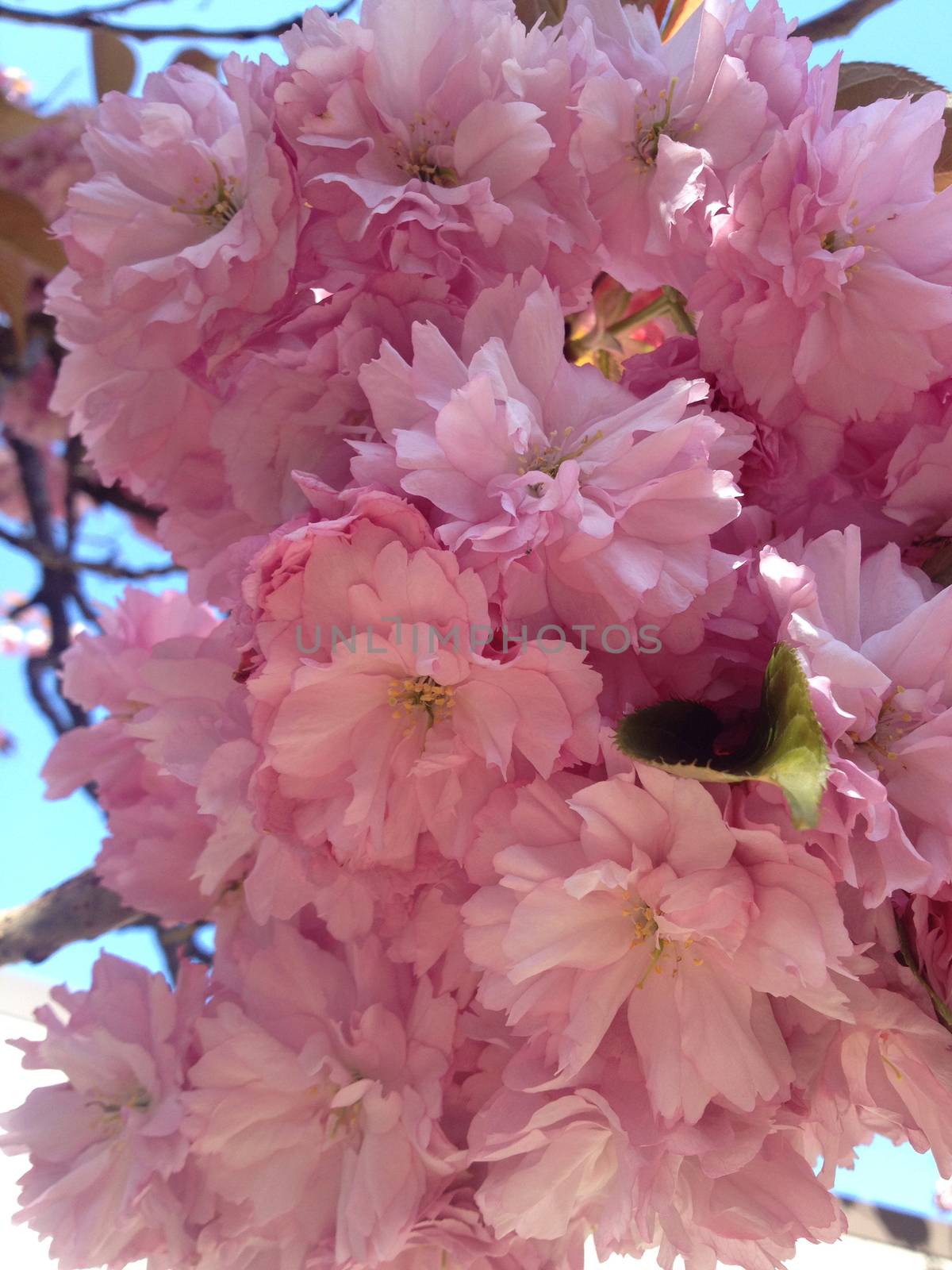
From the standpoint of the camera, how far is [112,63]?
2.15ft

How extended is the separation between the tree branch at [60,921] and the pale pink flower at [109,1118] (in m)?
0.15

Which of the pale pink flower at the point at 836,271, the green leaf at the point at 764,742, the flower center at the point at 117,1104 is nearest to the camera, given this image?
the green leaf at the point at 764,742

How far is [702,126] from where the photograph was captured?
37 centimetres

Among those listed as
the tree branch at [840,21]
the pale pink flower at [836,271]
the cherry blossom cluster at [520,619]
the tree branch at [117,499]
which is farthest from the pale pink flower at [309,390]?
the tree branch at [117,499]

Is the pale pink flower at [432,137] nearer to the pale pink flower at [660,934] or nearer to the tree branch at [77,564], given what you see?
the pale pink flower at [660,934]

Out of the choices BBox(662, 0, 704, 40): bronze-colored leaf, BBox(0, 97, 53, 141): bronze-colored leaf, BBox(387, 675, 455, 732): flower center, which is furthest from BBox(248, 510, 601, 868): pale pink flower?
BBox(0, 97, 53, 141): bronze-colored leaf

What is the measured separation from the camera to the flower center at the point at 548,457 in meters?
0.31

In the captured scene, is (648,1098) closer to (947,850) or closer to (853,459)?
(947,850)

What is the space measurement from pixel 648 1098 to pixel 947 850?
0.12 m

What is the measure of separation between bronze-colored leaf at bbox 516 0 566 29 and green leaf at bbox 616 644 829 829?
0.31 meters

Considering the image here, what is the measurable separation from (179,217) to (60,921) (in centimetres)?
46

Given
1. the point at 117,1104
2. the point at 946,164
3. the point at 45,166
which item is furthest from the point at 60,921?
the point at 45,166

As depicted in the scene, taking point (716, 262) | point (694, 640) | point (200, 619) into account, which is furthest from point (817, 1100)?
point (200, 619)

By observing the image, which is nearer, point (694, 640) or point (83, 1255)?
point (694, 640)
